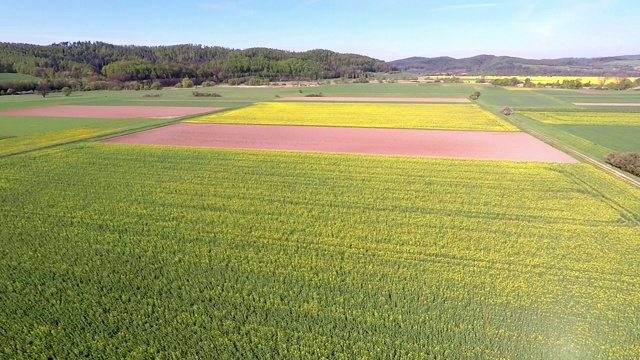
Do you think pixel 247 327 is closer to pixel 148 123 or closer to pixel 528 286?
pixel 528 286

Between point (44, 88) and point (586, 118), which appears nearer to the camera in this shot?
point (586, 118)

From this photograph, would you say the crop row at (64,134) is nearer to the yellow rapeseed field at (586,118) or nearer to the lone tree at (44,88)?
the yellow rapeseed field at (586,118)

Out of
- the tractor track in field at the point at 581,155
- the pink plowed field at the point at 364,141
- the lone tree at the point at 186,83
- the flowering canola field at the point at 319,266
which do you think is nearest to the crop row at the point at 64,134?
the pink plowed field at the point at 364,141

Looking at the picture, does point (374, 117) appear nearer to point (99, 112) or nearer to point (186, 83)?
point (99, 112)

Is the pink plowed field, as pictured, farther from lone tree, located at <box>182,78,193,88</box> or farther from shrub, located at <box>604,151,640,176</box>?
lone tree, located at <box>182,78,193,88</box>

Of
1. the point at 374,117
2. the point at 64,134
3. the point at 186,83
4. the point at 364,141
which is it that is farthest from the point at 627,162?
the point at 186,83

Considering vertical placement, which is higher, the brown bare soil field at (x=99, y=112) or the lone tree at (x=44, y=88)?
the lone tree at (x=44, y=88)
